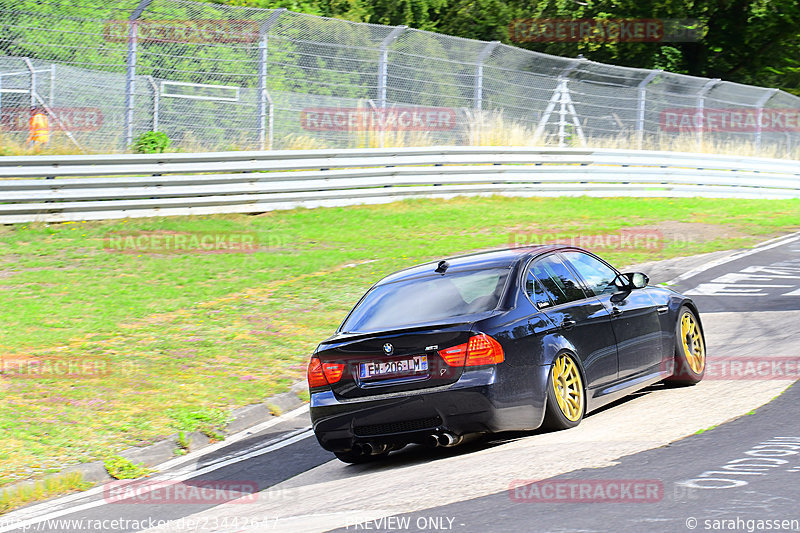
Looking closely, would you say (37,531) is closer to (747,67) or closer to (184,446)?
(184,446)

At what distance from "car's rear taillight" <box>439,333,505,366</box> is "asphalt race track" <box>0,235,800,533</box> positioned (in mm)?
648

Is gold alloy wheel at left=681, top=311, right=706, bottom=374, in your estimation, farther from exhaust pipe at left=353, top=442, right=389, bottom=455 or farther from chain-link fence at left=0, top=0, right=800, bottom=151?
Result: chain-link fence at left=0, top=0, right=800, bottom=151

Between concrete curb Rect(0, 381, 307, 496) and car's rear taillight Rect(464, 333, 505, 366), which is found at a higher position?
car's rear taillight Rect(464, 333, 505, 366)

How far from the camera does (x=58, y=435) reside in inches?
316

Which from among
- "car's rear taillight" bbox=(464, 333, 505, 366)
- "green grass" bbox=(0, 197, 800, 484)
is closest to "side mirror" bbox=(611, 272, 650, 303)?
"car's rear taillight" bbox=(464, 333, 505, 366)

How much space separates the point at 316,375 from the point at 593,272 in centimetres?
261

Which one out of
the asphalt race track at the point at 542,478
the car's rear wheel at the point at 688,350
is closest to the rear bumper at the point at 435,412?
the asphalt race track at the point at 542,478

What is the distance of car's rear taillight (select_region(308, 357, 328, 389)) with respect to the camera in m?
6.99

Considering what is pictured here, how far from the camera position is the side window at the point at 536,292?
23.7 feet

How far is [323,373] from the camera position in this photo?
6.99 m

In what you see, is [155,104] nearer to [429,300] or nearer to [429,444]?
[429,300]

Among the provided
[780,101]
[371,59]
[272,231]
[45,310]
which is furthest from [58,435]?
[780,101]

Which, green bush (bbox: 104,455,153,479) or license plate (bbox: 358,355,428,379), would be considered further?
green bush (bbox: 104,455,153,479)

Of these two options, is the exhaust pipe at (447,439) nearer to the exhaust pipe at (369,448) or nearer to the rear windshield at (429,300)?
the exhaust pipe at (369,448)
